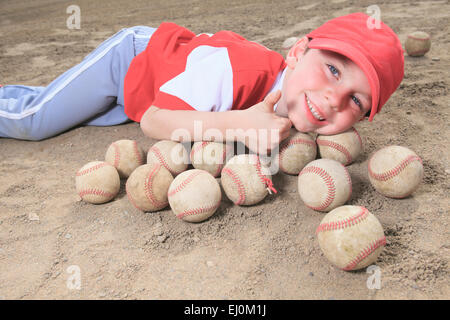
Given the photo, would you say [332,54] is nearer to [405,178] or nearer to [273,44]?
[405,178]

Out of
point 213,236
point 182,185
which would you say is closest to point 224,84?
point 182,185

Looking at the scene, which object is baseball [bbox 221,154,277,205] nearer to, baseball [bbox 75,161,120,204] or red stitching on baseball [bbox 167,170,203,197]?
red stitching on baseball [bbox 167,170,203,197]

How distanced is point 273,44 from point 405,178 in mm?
3415

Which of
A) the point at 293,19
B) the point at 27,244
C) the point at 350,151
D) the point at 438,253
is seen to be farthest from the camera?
the point at 293,19

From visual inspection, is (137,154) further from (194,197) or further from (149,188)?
(194,197)

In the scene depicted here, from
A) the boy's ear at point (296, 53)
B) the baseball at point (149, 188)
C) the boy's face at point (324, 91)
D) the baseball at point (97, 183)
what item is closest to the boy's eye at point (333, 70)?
the boy's face at point (324, 91)

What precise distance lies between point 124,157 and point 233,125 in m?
0.86

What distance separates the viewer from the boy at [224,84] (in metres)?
2.24

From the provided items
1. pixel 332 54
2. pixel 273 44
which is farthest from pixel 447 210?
pixel 273 44

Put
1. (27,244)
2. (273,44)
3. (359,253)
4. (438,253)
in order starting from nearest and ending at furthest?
(359,253) < (438,253) < (27,244) < (273,44)

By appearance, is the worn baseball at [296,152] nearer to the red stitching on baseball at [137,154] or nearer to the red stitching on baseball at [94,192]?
the red stitching on baseball at [137,154]

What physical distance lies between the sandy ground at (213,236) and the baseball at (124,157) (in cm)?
23

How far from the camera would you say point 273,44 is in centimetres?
521

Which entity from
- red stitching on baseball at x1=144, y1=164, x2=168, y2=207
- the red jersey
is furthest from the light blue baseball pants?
red stitching on baseball at x1=144, y1=164, x2=168, y2=207
